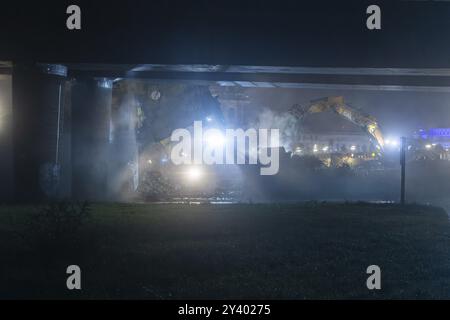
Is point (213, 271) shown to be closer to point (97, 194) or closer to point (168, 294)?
point (168, 294)

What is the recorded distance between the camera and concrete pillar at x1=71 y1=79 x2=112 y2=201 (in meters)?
24.4

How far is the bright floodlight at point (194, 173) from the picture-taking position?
36.7 metres

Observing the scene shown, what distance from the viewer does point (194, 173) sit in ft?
123

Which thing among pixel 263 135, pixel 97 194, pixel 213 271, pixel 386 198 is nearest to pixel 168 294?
pixel 213 271

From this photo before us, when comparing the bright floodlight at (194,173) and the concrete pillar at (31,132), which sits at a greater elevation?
the concrete pillar at (31,132)

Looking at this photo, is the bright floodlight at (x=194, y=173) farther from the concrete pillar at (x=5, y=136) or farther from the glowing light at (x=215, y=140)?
the concrete pillar at (x=5, y=136)

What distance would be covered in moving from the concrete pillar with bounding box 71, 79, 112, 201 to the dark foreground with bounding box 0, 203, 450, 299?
23.5 feet

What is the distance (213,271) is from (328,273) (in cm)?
193

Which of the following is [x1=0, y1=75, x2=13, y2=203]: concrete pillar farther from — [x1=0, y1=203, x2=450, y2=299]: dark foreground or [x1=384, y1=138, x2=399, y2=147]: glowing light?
[x1=384, y1=138, x2=399, y2=147]: glowing light

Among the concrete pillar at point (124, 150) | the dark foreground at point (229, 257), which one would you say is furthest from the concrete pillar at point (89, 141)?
the dark foreground at point (229, 257)

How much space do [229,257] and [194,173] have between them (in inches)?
1043

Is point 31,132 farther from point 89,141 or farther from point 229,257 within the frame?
point 229,257

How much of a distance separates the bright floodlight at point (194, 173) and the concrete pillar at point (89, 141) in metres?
11.6

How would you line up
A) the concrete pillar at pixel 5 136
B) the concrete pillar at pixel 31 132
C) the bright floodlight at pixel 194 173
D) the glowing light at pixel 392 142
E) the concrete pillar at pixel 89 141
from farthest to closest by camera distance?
the glowing light at pixel 392 142
the bright floodlight at pixel 194 173
the concrete pillar at pixel 5 136
the concrete pillar at pixel 89 141
the concrete pillar at pixel 31 132
